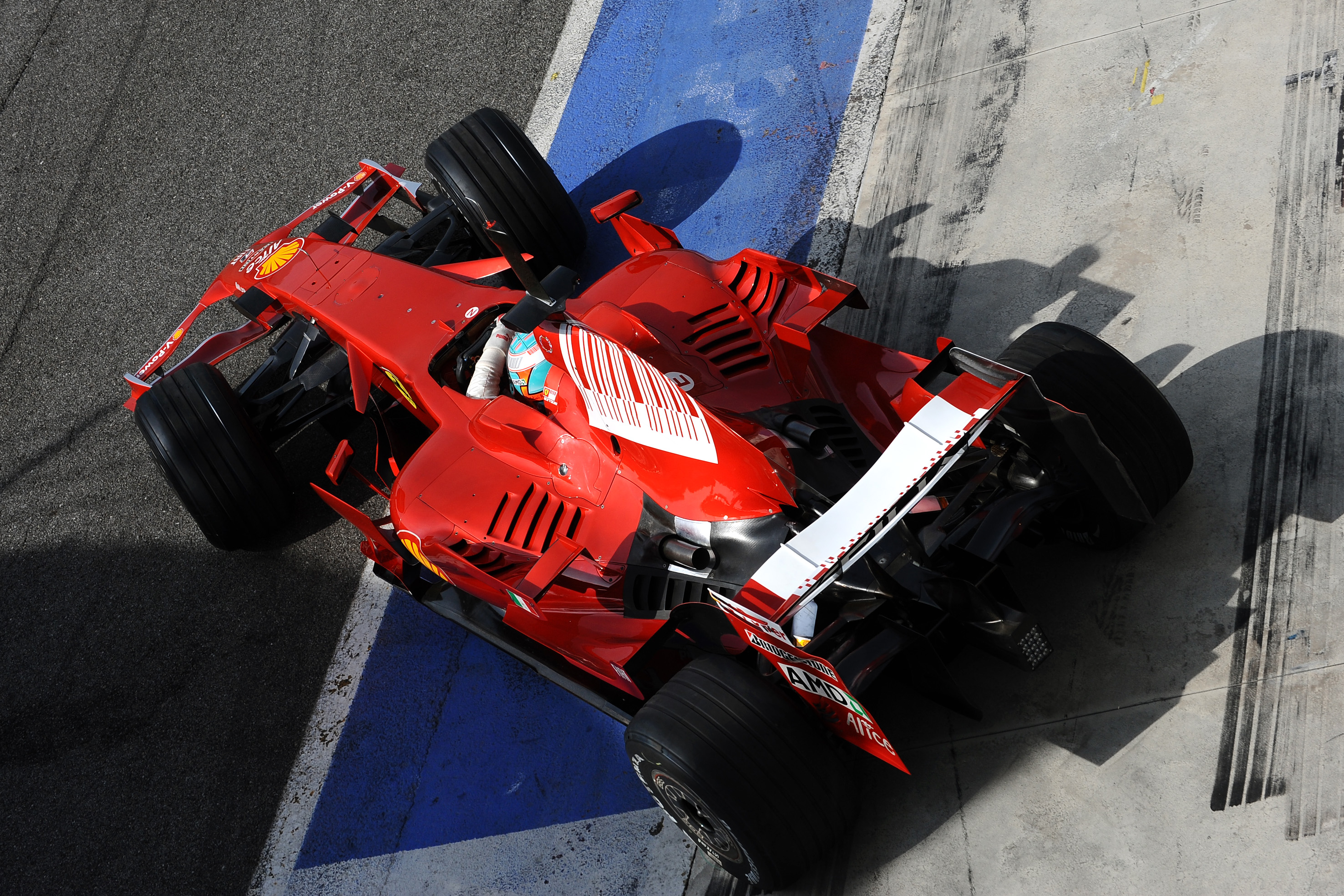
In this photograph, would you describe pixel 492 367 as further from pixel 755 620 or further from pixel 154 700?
pixel 154 700

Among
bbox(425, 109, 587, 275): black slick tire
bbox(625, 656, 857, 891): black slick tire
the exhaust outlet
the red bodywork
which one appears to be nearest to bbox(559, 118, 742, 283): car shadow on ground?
bbox(425, 109, 587, 275): black slick tire

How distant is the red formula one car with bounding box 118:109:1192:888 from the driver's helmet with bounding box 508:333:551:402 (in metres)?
0.02

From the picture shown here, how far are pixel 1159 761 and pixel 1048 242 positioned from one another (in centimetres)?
262

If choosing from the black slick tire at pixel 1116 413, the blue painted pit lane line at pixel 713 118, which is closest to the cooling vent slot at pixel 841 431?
the black slick tire at pixel 1116 413

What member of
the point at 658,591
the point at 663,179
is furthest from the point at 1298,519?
the point at 663,179

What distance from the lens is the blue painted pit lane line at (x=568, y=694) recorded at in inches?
164

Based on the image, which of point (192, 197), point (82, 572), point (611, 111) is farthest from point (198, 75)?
point (82, 572)

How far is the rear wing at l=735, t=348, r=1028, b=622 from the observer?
9.80 feet

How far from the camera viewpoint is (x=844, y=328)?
5211 millimetres

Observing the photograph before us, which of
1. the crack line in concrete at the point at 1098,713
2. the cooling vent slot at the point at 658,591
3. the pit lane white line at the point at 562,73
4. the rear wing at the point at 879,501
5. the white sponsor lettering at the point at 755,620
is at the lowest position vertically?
the crack line in concrete at the point at 1098,713

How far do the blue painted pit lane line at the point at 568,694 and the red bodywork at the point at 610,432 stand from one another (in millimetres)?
518

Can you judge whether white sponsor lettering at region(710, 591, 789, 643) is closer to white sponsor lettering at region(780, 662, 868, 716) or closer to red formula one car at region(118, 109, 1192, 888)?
red formula one car at region(118, 109, 1192, 888)

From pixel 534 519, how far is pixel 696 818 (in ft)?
4.26

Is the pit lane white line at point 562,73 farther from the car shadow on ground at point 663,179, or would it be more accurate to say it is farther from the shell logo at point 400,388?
the shell logo at point 400,388
